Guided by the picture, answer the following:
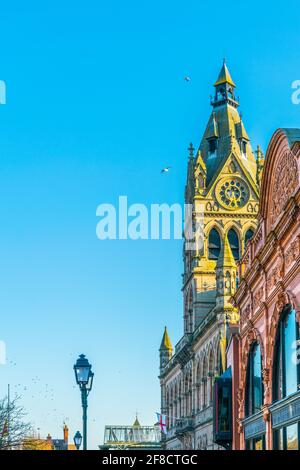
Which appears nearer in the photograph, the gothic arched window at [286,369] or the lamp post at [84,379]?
the lamp post at [84,379]

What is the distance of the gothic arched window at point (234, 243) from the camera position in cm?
8894

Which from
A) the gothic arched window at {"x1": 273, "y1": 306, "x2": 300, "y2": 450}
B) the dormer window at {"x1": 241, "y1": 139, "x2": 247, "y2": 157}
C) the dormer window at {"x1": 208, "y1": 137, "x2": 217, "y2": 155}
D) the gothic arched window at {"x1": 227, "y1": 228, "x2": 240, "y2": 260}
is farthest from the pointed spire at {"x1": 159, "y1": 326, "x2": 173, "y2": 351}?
the gothic arched window at {"x1": 273, "y1": 306, "x2": 300, "y2": 450}

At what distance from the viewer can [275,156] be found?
29.6 metres

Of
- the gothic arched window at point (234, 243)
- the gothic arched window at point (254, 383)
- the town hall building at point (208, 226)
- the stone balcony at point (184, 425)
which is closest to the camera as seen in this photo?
the gothic arched window at point (254, 383)

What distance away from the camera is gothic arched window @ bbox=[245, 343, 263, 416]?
1323 inches

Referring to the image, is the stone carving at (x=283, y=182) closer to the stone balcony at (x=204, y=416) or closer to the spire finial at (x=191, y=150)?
the stone balcony at (x=204, y=416)

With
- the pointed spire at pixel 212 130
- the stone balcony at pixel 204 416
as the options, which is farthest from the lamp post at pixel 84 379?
the pointed spire at pixel 212 130

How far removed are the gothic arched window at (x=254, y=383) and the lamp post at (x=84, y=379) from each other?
1208 centimetres

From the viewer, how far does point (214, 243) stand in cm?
8981

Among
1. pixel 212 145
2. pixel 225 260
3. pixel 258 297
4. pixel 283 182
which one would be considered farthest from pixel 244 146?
pixel 283 182

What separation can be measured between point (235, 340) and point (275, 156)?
11284mm
